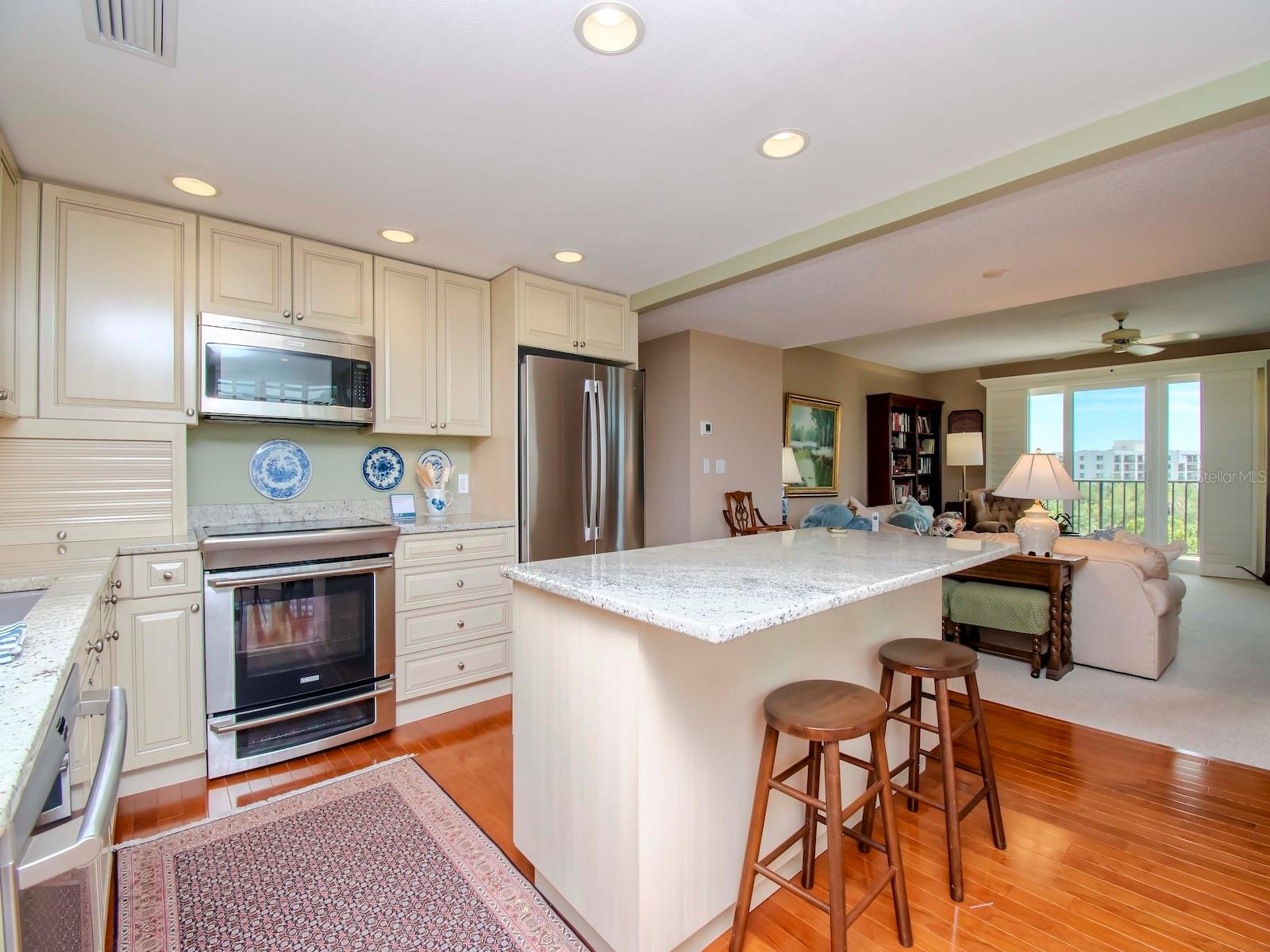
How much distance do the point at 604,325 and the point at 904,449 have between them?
209 inches

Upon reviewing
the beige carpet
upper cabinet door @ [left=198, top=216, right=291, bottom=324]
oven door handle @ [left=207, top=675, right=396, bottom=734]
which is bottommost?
the beige carpet

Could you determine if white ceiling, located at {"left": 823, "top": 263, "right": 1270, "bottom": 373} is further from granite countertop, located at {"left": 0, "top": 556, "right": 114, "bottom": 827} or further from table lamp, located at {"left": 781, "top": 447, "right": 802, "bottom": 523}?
granite countertop, located at {"left": 0, "top": 556, "right": 114, "bottom": 827}

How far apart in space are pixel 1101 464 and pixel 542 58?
27.1 feet

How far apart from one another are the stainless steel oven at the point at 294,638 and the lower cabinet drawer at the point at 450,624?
10 centimetres

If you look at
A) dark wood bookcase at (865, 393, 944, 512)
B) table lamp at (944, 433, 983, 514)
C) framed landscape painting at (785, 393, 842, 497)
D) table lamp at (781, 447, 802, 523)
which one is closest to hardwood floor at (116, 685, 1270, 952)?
table lamp at (781, 447, 802, 523)

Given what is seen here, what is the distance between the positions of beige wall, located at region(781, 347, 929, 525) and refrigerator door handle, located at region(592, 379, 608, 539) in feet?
10.1

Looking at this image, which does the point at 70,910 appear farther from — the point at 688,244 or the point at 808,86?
the point at 688,244

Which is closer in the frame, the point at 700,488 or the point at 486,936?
the point at 486,936

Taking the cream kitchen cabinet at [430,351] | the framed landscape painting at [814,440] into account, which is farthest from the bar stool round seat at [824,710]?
the framed landscape painting at [814,440]

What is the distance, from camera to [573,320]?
11.7 feet

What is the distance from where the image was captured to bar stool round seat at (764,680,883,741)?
133cm

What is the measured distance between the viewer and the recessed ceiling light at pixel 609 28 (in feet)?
4.85

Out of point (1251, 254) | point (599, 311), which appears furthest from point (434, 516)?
point (1251, 254)

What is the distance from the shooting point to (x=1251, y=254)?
2.98 metres
